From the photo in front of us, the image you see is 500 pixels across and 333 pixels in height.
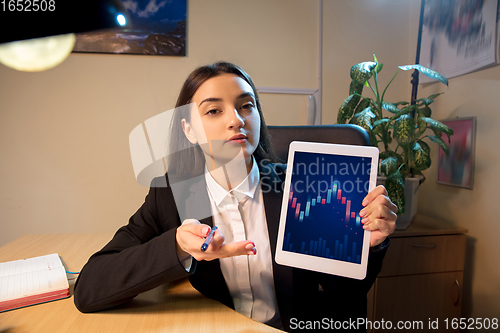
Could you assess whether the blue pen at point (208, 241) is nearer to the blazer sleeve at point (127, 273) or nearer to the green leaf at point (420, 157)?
the blazer sleeve at point (127, 273)

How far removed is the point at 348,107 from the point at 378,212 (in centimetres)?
97

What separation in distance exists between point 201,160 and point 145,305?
0.44 m

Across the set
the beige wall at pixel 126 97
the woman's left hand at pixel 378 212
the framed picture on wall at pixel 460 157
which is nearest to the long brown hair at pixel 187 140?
the woman's left hand at pixel 378 212

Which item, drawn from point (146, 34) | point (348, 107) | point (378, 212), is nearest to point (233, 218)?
point (378, 212)

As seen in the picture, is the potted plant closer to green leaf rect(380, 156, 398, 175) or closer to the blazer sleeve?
green leaf rect(380, 156, 398, 175)

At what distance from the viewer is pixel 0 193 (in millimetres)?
1670

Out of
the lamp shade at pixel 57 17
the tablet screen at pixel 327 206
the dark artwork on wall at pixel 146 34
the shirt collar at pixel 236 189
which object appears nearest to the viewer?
the tablet screen at pixel 327 206

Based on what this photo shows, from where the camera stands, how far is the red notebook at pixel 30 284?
2.11 feet

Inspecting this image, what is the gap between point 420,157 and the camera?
51.5 inches

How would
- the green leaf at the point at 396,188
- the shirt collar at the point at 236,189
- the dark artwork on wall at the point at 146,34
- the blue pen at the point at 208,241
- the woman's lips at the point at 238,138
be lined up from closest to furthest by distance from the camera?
the blue pen at the point at 208,241
the woman's lips at the point at 238,138
the shirt collar at the point at 236,189
the green leaf at the point at 396,188
the dark artwork on wall at the point at 146,34

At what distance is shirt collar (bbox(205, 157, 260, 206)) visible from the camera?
840 millimetres

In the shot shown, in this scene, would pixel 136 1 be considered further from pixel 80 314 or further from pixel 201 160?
pixel 80 314

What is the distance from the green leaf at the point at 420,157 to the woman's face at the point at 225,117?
2.99 feet

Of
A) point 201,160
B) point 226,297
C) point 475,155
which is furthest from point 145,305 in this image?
point 475,155
